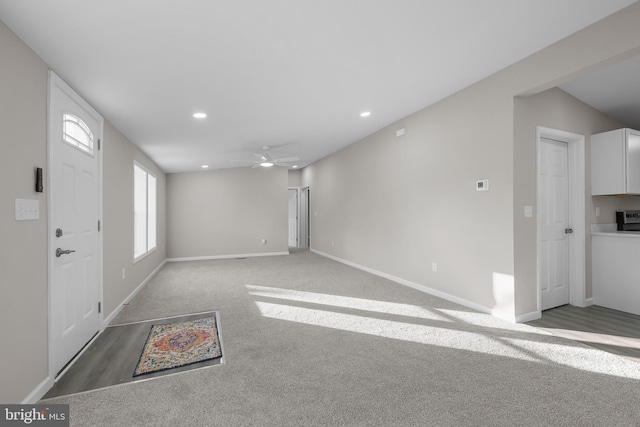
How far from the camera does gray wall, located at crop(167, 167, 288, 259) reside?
25.1 feet

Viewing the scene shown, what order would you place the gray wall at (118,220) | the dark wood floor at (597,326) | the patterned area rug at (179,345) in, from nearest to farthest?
the patterned area rug at (179,345), the dark wood floor at (597,326), the gray wall at (118,220)

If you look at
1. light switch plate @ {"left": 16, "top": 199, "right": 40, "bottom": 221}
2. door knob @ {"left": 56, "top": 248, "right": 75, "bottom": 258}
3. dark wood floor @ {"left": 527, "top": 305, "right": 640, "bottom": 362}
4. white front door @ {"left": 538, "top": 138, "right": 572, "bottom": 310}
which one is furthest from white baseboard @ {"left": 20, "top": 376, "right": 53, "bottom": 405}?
white front door @ {"left": 538, "top": 138, "right": 572, "bottom": 310}

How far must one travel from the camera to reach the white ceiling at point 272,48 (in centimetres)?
186

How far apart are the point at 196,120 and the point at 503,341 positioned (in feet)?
14.0

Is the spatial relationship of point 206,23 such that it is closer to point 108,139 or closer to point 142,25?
point 142,25

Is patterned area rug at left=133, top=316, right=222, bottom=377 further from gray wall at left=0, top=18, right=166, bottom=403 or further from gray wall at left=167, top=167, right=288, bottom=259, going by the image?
gray wall at left=167, top=167, right=288, bottom=259

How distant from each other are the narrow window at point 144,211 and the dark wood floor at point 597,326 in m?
5.74

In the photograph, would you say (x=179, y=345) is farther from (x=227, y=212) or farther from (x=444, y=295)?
(x=227, y=212)

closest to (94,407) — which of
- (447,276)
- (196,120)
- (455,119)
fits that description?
(196,120)

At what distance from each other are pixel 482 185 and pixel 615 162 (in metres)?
1.78

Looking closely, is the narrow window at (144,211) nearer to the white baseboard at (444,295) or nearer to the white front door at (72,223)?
the white front door at (72,223)

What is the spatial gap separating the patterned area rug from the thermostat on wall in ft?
10.9

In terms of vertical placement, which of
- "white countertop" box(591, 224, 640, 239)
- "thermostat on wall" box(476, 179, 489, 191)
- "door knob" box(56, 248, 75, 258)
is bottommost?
"door knob" box(56, 248, 75, 258)

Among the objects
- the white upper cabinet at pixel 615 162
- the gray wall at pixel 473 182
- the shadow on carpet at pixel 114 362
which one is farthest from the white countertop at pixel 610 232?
the shadow on carpet at pixel 114 362
